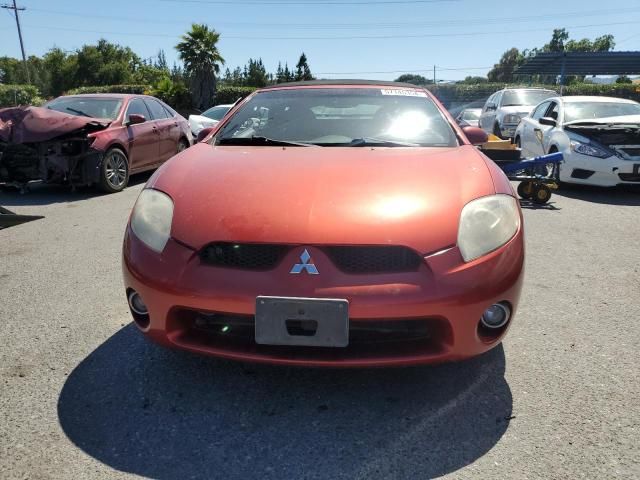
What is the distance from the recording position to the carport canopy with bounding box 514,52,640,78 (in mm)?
30625

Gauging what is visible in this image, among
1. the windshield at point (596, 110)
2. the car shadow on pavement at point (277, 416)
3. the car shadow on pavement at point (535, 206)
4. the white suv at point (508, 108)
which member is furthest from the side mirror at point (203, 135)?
the white suv at point (508, 108)

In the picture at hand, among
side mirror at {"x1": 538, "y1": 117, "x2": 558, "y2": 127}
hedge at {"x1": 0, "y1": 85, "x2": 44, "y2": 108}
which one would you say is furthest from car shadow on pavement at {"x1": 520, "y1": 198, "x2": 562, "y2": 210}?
hedge at {"x1": 0, "y1": 85, "x2": 44, "y2": 108}

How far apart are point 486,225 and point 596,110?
290 inches

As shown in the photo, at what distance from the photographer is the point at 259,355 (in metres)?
2.04

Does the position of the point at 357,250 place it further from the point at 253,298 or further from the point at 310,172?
the point at 310,172

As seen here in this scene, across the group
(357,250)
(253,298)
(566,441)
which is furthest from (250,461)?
(566,441)

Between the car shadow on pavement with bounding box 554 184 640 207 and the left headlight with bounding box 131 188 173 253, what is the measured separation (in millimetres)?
6153

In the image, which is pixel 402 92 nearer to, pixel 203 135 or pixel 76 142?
pixel 203 135

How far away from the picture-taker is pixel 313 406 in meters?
2.21

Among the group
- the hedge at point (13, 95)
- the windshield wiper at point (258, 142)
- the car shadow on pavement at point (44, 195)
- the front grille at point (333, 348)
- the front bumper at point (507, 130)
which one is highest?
the hedge at point (13, 95)

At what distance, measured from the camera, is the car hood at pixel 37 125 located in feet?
22.5

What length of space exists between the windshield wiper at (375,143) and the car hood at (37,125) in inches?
206

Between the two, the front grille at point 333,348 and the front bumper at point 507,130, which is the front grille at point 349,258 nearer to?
the front grille at point 333,348

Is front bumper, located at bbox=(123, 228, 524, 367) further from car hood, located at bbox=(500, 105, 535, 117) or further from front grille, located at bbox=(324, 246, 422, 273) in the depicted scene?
car hood, located at bbox=(500, 105, 535, 117)
